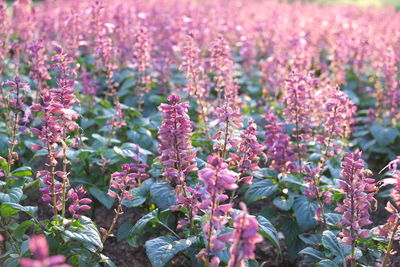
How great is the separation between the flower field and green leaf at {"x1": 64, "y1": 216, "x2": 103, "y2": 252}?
11 mm

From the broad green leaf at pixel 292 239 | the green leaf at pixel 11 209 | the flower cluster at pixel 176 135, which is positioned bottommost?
the broad green leaf at pixel 292 239

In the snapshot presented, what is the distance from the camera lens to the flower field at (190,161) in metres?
3.05

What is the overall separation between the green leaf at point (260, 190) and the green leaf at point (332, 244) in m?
0.72

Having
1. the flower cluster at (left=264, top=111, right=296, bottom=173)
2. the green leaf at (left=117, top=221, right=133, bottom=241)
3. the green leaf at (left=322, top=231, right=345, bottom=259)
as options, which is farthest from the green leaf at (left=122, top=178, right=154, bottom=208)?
the green leaf at (left=322, top=231, right=345, bottom=259)

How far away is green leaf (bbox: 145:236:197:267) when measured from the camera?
306cm

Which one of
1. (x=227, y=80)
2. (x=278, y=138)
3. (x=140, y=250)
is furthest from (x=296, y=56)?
(x=140, y=250)

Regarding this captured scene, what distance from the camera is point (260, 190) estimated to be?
13.4ft

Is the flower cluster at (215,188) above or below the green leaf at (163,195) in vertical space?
above

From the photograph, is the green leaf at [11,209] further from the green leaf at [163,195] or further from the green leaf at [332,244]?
the green leaf at [332,244]

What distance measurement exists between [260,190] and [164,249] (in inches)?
48.0

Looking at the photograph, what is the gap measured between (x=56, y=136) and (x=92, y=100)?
2446 millimetres

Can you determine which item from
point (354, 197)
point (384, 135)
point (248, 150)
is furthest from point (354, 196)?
point (384, 135)

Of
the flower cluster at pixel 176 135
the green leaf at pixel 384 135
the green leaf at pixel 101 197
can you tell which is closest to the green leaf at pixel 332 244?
the flower cluster at pixel 176 135

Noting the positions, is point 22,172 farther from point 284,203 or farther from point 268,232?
point 284,203
